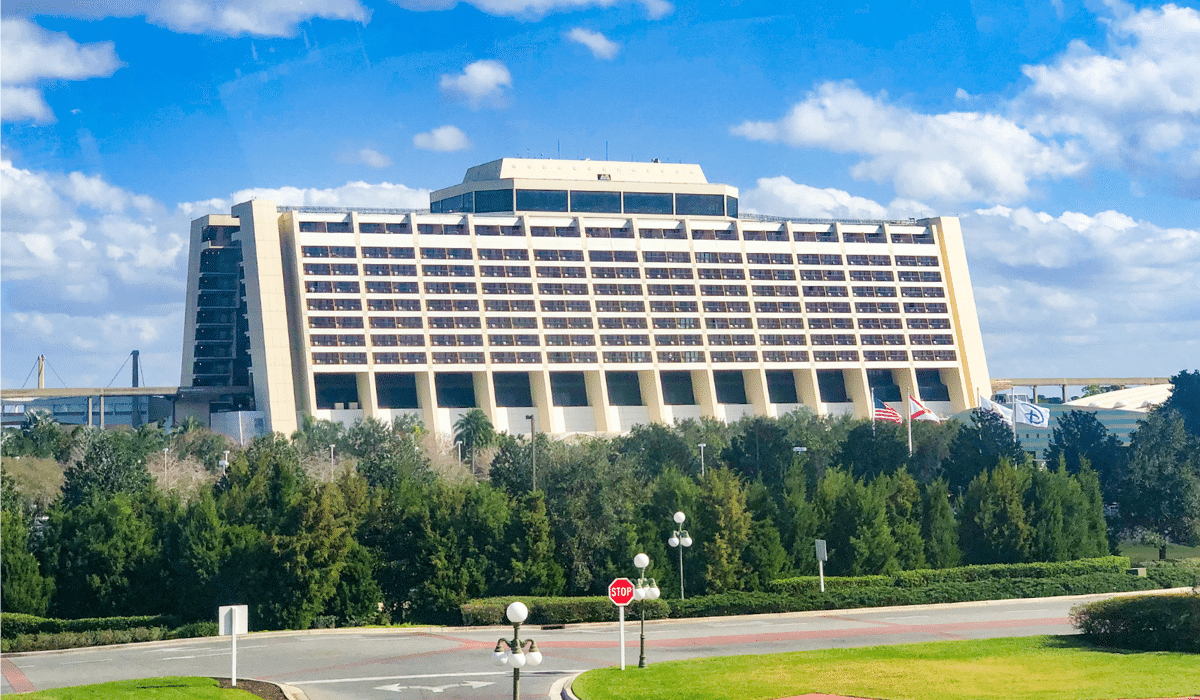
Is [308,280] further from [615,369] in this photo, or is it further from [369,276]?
[615,369]

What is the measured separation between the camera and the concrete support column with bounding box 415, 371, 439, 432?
16175cm

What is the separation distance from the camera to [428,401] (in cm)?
16238

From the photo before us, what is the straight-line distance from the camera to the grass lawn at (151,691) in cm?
3512

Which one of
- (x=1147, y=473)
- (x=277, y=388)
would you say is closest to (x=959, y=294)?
(x=277, y=388)

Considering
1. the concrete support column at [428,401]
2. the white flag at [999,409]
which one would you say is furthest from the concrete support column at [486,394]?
the white flag at [999,409]

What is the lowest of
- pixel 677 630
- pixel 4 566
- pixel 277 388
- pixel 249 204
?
pixel 677 630

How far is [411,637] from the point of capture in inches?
2044

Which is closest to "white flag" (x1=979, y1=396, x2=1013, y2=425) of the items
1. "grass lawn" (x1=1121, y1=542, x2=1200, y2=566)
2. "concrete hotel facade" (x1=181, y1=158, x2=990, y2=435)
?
"grass lawn" (x1=1121, y1=542, x2=1200, y2=566)

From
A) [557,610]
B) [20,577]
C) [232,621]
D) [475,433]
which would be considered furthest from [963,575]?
[475,433]

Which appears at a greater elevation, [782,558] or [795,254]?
[795,254]

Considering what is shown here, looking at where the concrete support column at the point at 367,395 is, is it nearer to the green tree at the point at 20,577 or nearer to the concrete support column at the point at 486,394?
the concrete support column at the point at 486,394

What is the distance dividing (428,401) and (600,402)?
21401mm

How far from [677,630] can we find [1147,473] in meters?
39.0

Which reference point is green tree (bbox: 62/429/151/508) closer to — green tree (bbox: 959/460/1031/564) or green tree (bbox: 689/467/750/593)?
green tree (bbox: 689/467/750/593)
